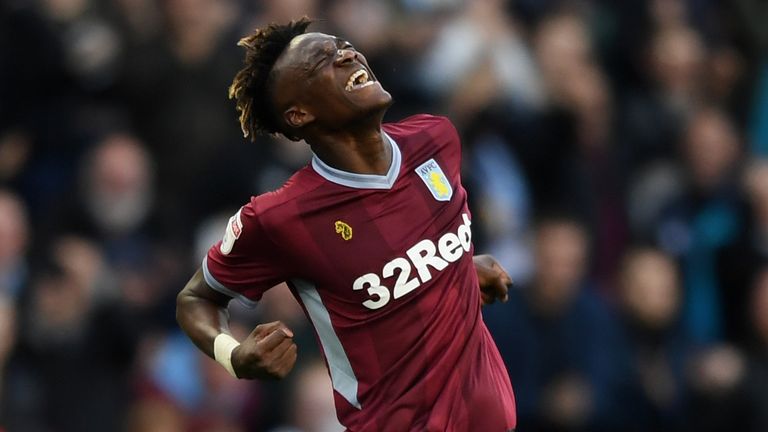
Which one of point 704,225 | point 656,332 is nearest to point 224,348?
point 656,332

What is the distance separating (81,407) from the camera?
28.4 ft

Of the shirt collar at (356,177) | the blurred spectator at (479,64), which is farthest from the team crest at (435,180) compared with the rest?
the blurred spectator at (479,64)

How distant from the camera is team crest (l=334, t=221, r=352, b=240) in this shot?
5777mm

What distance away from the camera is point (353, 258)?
5770 mm

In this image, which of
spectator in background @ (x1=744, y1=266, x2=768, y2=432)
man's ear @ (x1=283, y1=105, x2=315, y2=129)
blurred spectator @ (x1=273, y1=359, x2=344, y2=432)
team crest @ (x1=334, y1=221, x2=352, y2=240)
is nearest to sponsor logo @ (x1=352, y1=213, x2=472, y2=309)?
team crest @ (x1=334, y1=221, x2=352, y2=240)

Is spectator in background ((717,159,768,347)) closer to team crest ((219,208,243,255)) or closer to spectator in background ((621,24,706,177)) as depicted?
spectator in background ((621,24,706,177))

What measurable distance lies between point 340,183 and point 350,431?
0.87 m

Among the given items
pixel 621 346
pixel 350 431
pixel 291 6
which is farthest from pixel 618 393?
Result: pixel 350 431

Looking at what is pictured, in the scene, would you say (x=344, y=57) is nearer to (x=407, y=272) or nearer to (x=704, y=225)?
(x=407, y=272)

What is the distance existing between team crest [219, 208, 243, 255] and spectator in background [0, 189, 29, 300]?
327cm

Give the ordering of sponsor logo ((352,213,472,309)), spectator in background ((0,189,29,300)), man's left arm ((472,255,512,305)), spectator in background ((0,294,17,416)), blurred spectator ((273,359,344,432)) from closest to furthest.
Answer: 1. sponsor logo ((352,213,472,309))
2. man's left arm ((472,255,512,305))
3. spectator in background ((0,294,17,416))
4. blurred spectator ((273,359,344,432))
5. spectator in background ((0,189,29,300))

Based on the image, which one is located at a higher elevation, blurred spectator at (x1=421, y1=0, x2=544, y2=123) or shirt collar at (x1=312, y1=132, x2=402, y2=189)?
shirt collar at (x1=312, y1=132, x2=402, y2=189)

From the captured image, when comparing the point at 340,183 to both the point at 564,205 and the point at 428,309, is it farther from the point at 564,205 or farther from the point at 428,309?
the point at 564,205

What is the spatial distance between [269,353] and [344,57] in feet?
3.52
